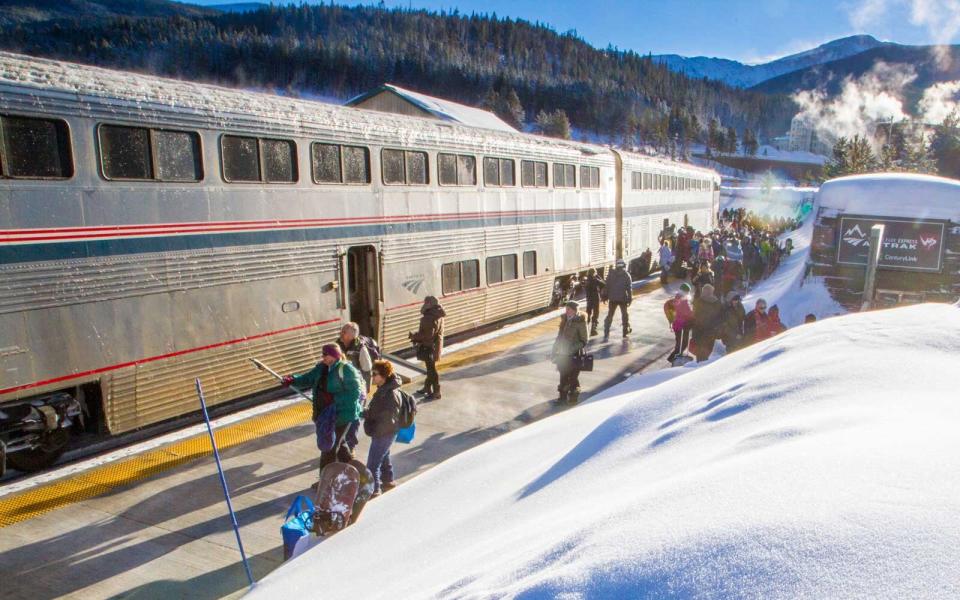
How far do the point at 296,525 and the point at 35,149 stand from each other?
5.26 m

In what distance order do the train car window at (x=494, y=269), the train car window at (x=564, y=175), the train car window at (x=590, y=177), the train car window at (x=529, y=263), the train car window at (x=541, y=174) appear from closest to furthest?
the train car window at (x=494, y=269), the train car window at (x=529, y=263), the train car window at (x=541, y=174), the train car window at (x=564, y=175), the train car window at (x=590, y=177)

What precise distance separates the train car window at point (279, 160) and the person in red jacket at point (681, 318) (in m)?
7.09

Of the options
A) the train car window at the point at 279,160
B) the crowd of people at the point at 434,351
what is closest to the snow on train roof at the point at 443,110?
the crowd of people at the point at 434,351

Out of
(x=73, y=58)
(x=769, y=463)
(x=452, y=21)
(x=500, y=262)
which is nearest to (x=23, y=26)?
(x=73, y=58)

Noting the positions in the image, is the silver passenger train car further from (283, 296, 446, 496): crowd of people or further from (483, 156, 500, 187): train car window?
(283, 296, 446, 496): crowd of people

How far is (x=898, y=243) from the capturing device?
1339 cm

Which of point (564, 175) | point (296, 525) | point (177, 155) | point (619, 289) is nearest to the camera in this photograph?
point (296, 525)

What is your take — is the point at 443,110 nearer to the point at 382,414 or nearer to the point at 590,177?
the point at 590,177

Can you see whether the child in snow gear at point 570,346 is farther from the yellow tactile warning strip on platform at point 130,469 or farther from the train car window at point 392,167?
the train car window at point 392,167

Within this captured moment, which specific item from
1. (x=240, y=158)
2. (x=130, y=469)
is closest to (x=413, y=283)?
(x=240, y=158)

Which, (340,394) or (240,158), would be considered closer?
(340,394)

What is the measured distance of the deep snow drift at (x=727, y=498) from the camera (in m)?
1.89

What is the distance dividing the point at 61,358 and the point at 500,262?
9.81 metres

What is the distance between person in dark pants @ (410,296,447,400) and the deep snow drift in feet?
15.5
